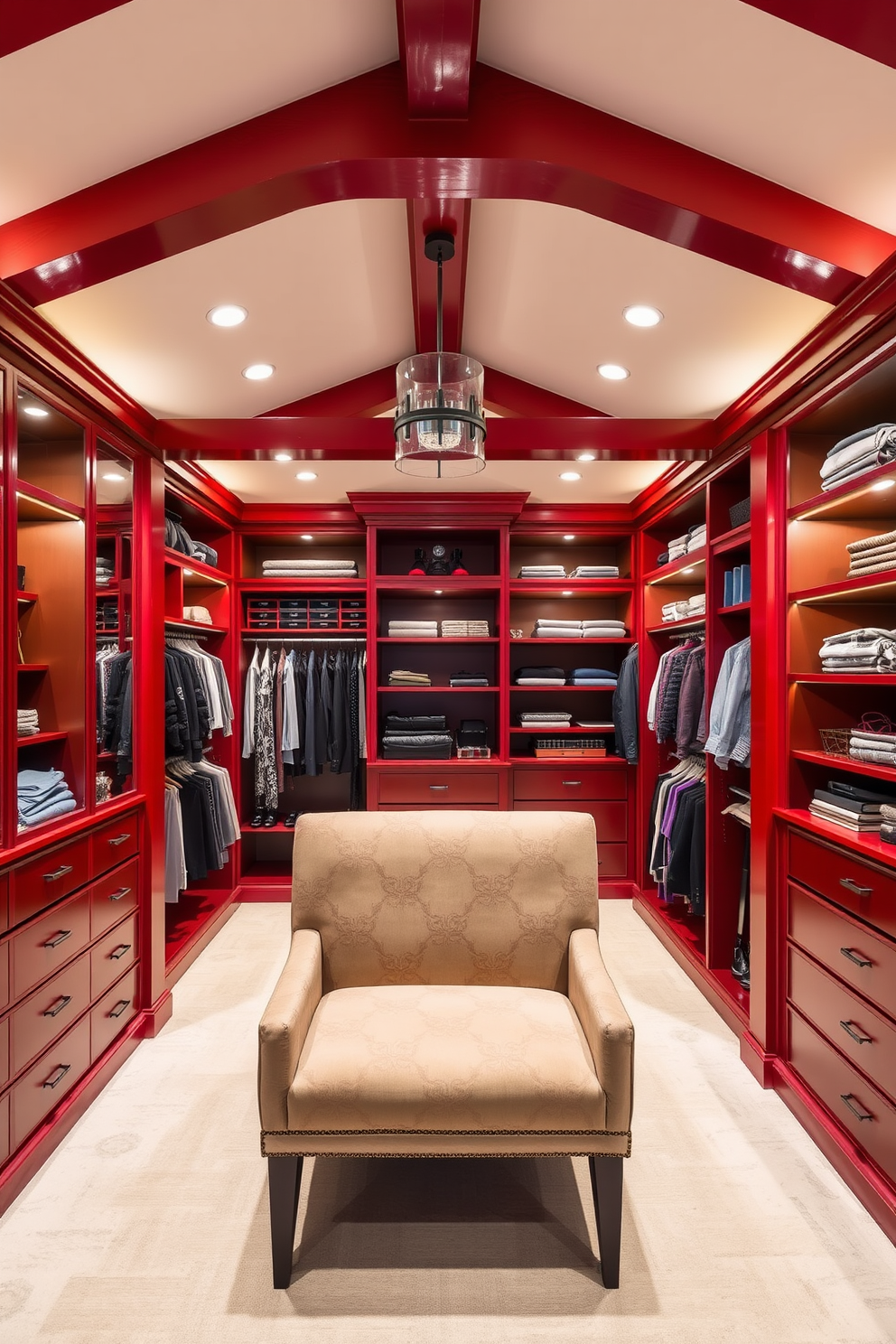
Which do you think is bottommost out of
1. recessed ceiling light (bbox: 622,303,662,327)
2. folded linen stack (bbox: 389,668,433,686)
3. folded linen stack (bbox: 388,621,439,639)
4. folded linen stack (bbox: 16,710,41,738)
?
folded linen stack (bbox: 16,710,41,738)

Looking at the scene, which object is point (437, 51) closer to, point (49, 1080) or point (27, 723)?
point (27, 723)

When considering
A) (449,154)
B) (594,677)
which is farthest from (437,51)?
(594,677)

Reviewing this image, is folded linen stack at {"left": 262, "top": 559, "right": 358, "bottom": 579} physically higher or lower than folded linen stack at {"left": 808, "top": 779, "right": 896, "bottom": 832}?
higher

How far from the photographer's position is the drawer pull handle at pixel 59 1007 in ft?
6.91

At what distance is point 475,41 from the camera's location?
4.90 feet

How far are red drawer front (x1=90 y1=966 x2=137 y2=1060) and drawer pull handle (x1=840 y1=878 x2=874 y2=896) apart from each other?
2.40 m

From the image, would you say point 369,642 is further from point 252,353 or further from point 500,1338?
point 500,1338

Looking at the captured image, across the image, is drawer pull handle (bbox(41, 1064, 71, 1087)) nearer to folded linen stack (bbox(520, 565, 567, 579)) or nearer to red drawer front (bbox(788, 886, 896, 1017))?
red drawer front (bbox(788, 886, 896, 1017))

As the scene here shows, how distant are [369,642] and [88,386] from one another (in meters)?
2.26

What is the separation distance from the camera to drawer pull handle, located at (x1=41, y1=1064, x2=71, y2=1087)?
2.11m

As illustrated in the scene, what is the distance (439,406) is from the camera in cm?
196

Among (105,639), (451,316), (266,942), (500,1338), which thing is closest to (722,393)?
(451,316)

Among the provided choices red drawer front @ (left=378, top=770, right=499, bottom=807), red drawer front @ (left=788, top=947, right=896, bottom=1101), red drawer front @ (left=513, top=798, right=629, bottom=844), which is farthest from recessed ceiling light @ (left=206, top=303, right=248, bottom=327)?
red drawer front @ (left=513, top=798, right=629, bottom=844)

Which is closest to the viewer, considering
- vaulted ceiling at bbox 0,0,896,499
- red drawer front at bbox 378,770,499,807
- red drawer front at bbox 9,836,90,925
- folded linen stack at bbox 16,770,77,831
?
vaulted ceiling at bbox 0,0,896,499
